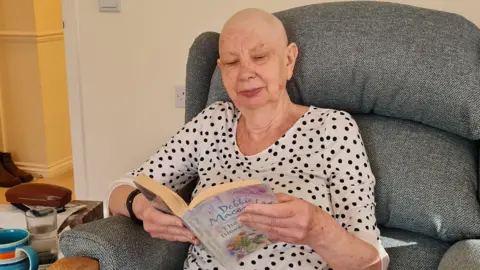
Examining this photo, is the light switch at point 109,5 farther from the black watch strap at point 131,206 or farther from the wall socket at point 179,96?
the black watch strap at point 131,206

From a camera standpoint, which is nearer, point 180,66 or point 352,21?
point 352,21

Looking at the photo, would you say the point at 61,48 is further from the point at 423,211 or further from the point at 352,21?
the point at 423,211

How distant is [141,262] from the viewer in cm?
122

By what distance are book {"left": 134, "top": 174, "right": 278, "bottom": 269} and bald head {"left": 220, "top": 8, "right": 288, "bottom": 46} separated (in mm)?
450

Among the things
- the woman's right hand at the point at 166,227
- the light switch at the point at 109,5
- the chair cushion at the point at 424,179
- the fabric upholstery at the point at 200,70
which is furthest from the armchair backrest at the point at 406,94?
the light switch at the point at 109,5

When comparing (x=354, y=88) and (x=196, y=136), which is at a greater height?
(x=354, y=88)

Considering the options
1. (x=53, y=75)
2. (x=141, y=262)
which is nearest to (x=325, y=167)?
(x=141, y=262)

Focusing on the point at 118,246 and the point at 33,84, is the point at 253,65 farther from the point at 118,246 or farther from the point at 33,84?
the point at 33,84

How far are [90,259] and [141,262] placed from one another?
121 millimetres

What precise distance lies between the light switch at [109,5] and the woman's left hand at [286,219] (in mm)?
1375

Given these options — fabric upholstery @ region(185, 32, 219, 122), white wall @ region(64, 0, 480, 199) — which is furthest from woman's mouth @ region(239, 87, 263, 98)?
white wall @ region(64, 0, 480, 199)

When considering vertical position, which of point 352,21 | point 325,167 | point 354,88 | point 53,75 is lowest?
point 53,75

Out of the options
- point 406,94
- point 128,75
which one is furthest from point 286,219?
point 128,75

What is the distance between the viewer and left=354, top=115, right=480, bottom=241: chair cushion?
1.26 meters
